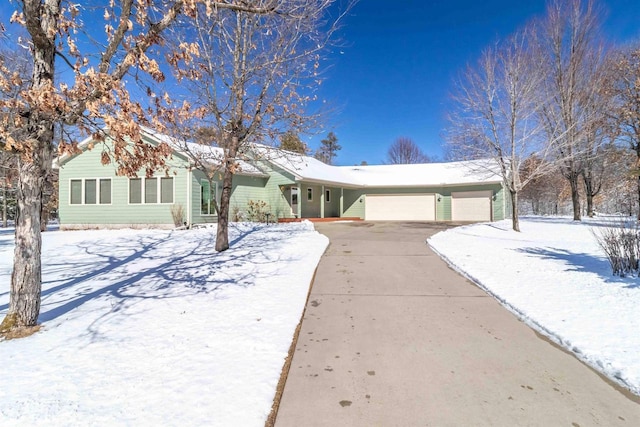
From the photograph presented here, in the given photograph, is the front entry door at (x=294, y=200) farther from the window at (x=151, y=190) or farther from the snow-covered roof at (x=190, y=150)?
the window at (x=151, y=190)

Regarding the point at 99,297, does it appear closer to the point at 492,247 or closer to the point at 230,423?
the point at 230,423

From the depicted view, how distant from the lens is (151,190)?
15.4 metres

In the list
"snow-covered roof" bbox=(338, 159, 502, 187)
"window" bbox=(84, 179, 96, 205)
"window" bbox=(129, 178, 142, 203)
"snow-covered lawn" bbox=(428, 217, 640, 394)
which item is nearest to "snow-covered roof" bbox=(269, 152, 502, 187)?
"snow-covered roof" bbox=(338, 159, 502, 187)

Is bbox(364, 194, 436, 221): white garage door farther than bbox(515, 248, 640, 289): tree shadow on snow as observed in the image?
Yes

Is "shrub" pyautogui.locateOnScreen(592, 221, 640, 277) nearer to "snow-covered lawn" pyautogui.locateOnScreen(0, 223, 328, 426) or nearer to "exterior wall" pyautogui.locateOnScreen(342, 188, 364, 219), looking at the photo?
"snow-covered lawn" pyautogui.locateOnScreen(0, 223, 328, 426)

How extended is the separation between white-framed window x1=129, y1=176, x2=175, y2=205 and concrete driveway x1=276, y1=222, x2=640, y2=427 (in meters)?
11.9

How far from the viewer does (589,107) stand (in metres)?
18.2

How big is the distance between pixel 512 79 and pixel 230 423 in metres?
16.1

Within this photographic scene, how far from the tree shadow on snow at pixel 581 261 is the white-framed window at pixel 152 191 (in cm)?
1367

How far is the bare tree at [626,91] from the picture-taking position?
1602 cm

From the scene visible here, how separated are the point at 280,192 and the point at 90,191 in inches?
359

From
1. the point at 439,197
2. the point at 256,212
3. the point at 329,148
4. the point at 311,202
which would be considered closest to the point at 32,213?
the point at 256,212

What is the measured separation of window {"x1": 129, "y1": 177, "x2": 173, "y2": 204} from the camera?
15.2 m

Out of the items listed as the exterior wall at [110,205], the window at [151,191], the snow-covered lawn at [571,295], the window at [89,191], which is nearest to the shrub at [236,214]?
the exterior wall at [110,205]
